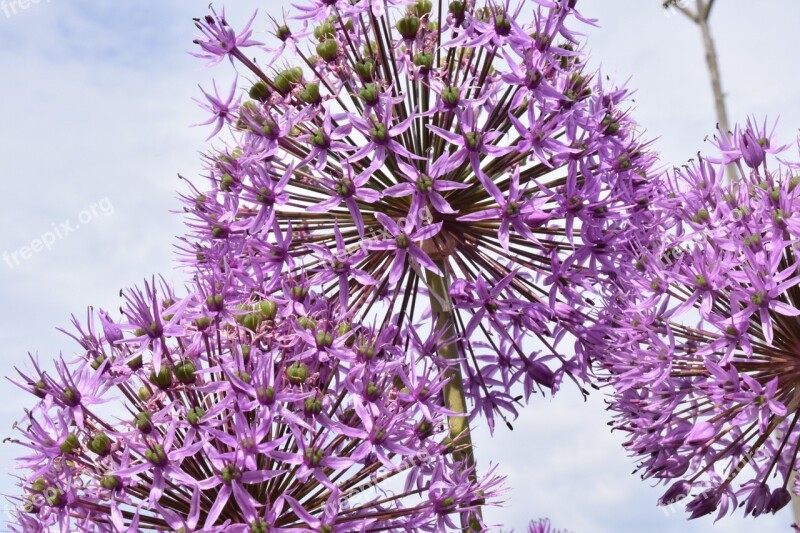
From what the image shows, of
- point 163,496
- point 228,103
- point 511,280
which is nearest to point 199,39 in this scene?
point 228,103

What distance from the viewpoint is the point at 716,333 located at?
7.63 metres

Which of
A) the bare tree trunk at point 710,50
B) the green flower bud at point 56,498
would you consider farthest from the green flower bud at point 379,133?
the bare tree trunk at point 710,50

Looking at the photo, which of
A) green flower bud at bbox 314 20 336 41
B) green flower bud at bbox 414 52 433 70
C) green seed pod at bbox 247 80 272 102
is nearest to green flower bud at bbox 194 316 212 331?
green seed pod at bbox 247 80 272 102

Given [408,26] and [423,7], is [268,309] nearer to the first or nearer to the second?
[408,26]

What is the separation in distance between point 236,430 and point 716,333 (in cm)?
373

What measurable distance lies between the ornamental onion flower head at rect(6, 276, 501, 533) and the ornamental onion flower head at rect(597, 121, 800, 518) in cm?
162

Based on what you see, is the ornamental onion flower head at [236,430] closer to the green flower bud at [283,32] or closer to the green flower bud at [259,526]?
the green flower bud at [259,526]

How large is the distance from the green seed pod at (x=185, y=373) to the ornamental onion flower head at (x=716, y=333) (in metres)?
3.28

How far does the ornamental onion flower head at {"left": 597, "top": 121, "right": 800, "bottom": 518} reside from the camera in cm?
719

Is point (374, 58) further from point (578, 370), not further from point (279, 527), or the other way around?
point (279, 527)

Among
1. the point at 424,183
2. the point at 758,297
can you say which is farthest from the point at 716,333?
the point at 424,183

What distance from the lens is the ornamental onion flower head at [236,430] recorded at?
243 inches

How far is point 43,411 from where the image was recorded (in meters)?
6.73

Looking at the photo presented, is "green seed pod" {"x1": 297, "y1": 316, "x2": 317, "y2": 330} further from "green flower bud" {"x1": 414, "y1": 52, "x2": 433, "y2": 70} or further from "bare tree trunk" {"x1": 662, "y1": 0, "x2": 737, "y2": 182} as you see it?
"bare tree trunk" {"x1": 662, "y1": 0, "x2": 737, "y2": 182}
